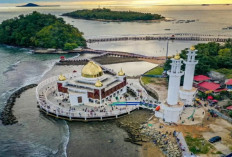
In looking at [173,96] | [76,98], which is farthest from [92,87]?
[173,96]

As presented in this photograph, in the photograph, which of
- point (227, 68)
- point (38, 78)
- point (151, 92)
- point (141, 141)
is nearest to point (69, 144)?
point (141, 141)

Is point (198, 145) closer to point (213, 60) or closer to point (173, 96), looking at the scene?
point (173, 96)

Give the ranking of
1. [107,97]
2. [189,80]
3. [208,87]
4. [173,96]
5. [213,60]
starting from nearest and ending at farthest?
[173,96]
[189,80]
[107,97]
[208,87]
[213,60]

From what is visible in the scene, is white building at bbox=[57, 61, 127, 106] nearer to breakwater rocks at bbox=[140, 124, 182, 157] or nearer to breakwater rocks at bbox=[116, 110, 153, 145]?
breakwater rocks at bbox=[116, 110, 153, 145]

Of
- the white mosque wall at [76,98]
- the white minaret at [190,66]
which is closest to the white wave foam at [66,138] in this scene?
the white mosque wall at [76,98]

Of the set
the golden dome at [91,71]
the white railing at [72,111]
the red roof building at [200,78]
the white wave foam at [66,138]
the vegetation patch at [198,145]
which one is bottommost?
the white wave foam at [66,138]

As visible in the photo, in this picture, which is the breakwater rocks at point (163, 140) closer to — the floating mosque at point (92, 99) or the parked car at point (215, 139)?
the parked car at point (215, 139)
